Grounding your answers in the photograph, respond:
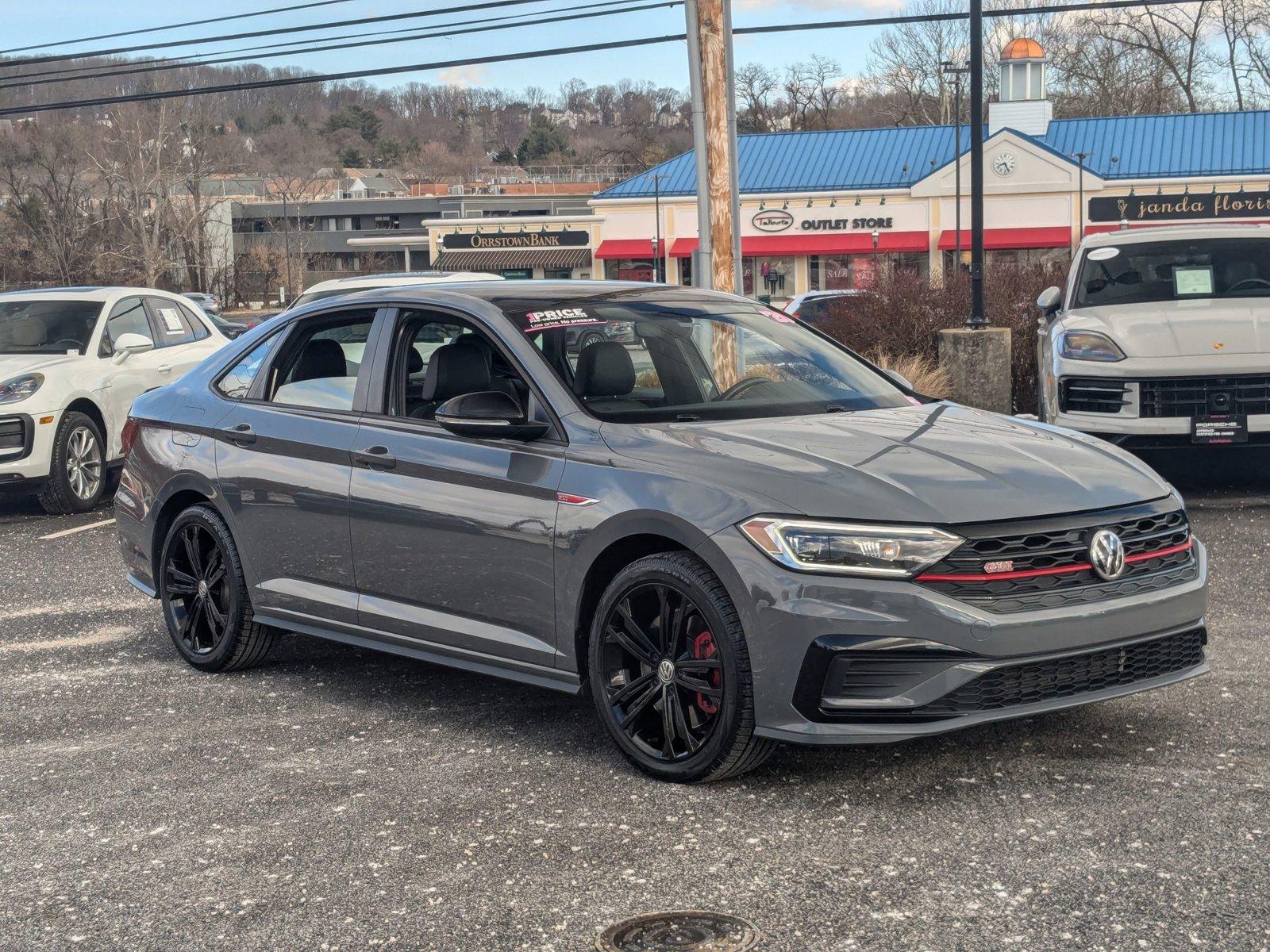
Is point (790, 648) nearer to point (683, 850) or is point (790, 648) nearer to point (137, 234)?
point (683, 850)

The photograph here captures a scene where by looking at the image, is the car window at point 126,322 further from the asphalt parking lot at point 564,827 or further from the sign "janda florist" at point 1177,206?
the sign "janda florist" at point 1177,206

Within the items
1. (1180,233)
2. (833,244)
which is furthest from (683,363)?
(833,244)

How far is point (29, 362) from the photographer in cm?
1262

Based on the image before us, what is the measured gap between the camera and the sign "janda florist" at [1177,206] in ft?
206

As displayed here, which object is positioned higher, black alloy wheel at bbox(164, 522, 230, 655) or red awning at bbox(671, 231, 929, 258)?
red awning at bbox(671, 231, 929, 258)

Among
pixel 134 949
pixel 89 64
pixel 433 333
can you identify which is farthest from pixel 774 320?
pixel 89 64

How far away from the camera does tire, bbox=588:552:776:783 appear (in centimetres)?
477

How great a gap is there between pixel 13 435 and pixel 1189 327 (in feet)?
28.3

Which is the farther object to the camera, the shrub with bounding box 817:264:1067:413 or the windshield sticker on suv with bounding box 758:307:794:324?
the shrub with bounding box 817:264:1067:413

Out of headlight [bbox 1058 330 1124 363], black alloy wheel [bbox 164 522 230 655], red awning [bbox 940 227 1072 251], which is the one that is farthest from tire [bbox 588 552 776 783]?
red awning [bbox 940 227 1072 251]

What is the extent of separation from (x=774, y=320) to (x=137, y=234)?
86.6 m

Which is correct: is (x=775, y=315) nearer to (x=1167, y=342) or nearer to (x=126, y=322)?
(x=1167, y=342)

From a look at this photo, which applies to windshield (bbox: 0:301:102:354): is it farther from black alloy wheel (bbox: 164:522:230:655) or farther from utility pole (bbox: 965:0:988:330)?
utility pole (bbox: 965:0:988:330)

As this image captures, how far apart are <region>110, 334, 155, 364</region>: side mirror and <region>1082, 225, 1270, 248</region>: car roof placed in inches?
298
